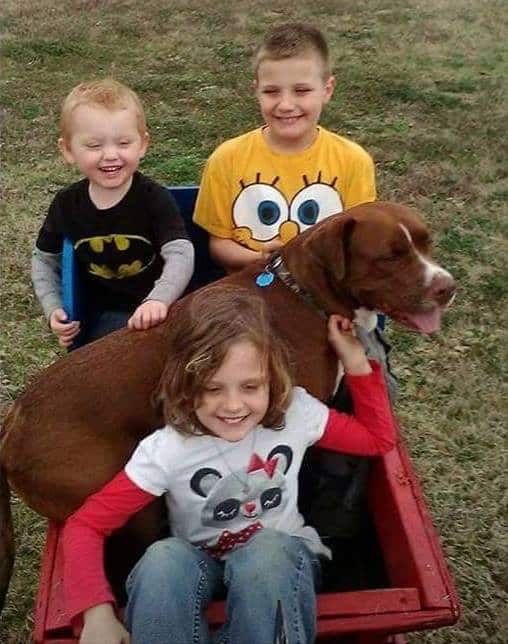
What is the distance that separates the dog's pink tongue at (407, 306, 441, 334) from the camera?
2727mm

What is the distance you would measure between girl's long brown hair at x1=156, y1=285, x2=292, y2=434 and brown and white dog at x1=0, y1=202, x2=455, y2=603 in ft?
0.54

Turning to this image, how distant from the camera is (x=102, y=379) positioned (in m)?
2.58

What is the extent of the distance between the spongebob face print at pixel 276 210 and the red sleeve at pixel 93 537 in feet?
4.03

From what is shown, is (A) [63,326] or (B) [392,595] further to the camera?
(A) [63,326]

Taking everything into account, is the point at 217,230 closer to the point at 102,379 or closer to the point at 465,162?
the point at 102,379

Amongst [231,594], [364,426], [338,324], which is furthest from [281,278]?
[231,594]

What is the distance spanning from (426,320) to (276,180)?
2.83ft

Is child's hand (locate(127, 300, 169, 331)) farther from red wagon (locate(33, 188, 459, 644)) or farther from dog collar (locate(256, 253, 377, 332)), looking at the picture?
red wagon (locate(33, 188, 459, 644))

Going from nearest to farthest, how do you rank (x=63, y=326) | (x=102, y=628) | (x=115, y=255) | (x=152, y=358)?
1. (x=102, y=628)
2. (x=152, y=358)
3. (x=63, y=326)
4. (x=115, y=255)

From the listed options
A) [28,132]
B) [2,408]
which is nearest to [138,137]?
[2,408]

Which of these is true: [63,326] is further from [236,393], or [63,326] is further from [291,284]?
[236,393]

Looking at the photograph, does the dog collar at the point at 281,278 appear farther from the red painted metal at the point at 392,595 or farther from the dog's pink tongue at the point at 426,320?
the red painted metal at the point at 392,595

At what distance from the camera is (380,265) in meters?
2.69

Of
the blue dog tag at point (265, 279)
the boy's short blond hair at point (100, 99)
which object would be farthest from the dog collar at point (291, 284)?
the boy's short blond hair at point (100, 99)
